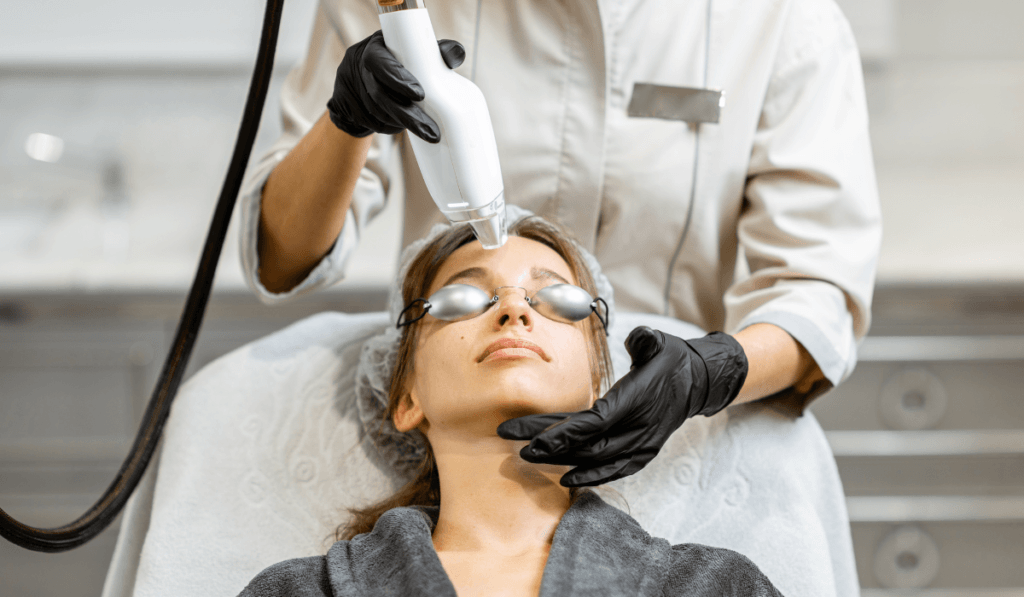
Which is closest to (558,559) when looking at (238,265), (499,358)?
(499,358)

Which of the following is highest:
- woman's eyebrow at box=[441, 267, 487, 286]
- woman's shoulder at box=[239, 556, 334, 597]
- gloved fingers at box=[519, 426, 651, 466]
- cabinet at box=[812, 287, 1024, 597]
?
woman's eyebrow at box=[441, 267, 487, 286]

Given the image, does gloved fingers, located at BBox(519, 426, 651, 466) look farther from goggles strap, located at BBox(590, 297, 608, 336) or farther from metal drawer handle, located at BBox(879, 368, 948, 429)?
metal drawer handle, located at BBox(879, 368, 948, 429)

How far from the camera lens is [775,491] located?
1129mm

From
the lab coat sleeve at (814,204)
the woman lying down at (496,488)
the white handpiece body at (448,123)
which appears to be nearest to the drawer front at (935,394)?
the lab coat sleeve at (814,204)

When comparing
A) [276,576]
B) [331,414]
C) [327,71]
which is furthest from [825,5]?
[276,576]

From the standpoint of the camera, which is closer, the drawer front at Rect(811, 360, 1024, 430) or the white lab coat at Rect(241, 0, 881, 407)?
the white lab coat at Rect(241, 0, 881, 407)

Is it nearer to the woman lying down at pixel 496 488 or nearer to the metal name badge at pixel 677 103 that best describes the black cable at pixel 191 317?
the woman lying down at pixel 496 488

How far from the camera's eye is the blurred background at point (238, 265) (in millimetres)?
1985

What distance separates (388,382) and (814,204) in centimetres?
70

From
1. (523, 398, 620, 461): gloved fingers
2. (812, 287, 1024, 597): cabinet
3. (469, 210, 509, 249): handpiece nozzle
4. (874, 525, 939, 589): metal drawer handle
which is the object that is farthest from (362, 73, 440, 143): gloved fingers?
(874, 525, 939, 589): metal drawer handle

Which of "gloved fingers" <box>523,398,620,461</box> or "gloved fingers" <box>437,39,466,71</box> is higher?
"gloved fingers" <box>437,39,466,71</box>

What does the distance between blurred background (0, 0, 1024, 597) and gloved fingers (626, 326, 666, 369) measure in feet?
3.74

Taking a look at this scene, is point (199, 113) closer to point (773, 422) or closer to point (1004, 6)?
point (773, 422)

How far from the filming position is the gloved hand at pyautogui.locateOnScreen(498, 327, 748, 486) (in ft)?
2.99
